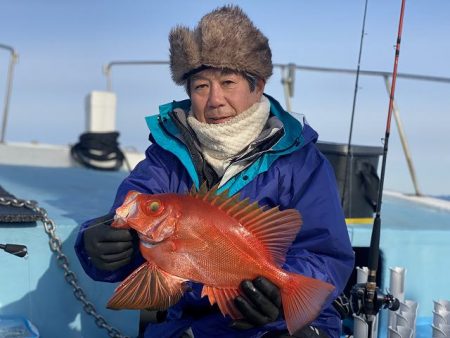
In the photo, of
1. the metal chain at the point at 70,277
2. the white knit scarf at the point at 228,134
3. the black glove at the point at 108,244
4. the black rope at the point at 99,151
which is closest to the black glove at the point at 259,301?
the black glove at the point at 108,244

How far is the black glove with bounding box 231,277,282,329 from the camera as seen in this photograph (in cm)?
203

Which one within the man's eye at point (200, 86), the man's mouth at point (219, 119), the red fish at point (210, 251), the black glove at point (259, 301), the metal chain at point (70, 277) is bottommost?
the metal chain at point (70, 277)

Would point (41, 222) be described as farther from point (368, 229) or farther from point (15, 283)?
point (368, 229)

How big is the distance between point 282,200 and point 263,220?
0.43m

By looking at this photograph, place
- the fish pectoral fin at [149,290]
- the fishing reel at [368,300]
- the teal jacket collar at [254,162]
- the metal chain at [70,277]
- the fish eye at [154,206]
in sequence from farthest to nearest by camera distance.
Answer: the metal chain at [70,277] → the fishing reel at [368,300] → the teal jacket collar at [254,162] → the fish pectoral fin at [149,290] → the fish eye at [154,206]

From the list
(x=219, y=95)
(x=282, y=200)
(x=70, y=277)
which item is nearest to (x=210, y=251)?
(x=282, y=200)

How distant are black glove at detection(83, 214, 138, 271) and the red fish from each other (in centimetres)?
18

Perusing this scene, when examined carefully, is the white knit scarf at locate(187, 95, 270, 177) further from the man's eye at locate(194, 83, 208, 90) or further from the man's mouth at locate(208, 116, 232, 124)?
the man's eye at locate(194, 83, 208, 90)

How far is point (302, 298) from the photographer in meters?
2.04

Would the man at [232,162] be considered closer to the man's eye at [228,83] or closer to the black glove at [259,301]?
the man's eye at [228,83]

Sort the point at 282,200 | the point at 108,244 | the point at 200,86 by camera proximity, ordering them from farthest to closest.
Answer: the point at 200,86 → the point at 282,200 → the point at 108,244

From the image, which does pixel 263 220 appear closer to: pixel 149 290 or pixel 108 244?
Result: pixel 149 290

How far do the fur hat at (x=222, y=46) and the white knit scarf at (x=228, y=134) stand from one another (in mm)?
190

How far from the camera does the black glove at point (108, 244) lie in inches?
88.0
